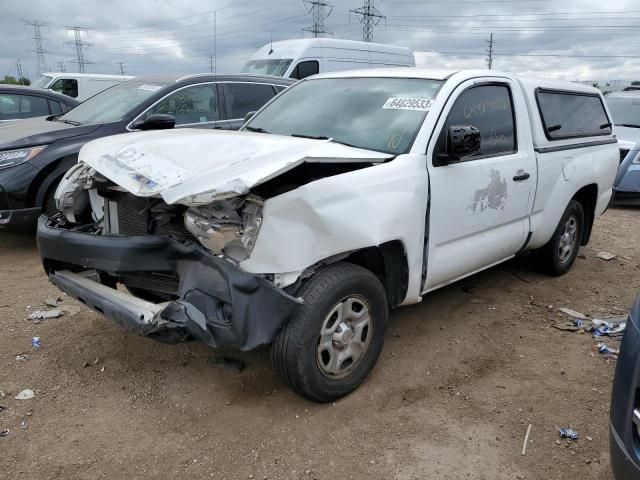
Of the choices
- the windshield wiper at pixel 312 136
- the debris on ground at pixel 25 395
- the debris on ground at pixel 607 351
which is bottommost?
the debris on ground at pixel 607 351

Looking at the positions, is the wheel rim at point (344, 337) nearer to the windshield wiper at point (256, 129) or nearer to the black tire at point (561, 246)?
the windshield wiper at point (256, 129)

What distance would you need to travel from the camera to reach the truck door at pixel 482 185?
3596 mm

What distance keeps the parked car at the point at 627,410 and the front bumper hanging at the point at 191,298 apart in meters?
1.41

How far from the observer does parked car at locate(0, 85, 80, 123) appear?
25.3 ft

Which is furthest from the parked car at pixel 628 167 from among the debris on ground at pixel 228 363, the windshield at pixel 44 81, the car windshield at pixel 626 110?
the windshield at pixel 44 81

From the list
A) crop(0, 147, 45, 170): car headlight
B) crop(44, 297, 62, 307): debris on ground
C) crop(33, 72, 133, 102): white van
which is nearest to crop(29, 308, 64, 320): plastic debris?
crop(44, 297, 62, 307): debris on ground

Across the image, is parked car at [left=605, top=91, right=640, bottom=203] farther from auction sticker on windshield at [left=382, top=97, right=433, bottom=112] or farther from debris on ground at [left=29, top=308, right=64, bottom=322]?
debris on ground at [left=29, top=308, right=64, bottom=322]

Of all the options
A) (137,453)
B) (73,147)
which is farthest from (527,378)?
(73,147)

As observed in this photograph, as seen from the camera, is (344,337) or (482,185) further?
(482,185)

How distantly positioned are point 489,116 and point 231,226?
233 centimetres

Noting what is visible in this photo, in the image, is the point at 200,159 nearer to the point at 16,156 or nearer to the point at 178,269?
the point at 178,269

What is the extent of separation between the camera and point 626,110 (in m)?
11.0

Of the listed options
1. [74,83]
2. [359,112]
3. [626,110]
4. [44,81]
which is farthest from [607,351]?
[44,81]

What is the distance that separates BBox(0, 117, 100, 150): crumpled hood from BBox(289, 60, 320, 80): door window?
25.8 ft
